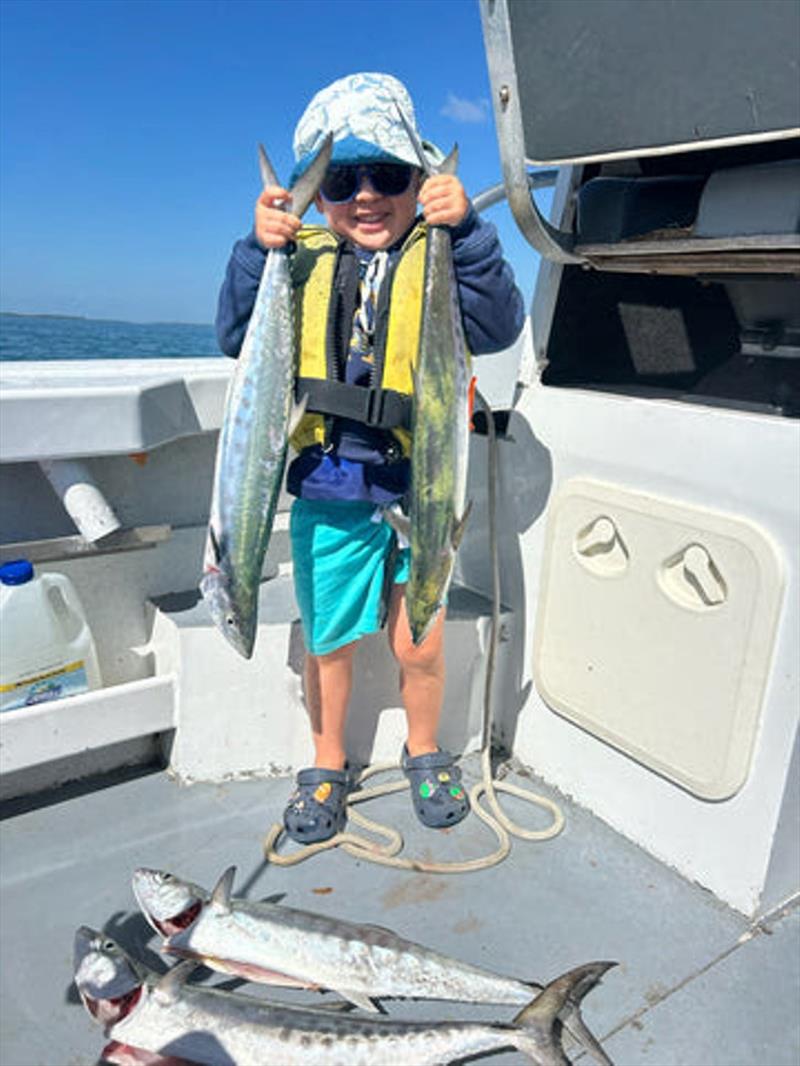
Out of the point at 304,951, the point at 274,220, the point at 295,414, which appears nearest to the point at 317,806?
the point at 304,951

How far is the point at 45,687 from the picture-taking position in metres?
2.36

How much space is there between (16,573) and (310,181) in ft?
4.26

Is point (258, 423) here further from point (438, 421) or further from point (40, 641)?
point (40, 641)

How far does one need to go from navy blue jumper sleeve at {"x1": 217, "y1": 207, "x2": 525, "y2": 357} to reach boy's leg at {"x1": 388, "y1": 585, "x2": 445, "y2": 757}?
0.76m

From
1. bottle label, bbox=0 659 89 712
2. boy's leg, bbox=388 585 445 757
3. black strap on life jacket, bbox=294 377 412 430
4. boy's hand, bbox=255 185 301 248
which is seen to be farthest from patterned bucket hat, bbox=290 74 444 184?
bottle label, bbox=0 659 89 712

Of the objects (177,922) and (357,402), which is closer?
(177,922)

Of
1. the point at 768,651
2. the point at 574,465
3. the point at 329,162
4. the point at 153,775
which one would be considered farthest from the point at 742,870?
the point at 329,162

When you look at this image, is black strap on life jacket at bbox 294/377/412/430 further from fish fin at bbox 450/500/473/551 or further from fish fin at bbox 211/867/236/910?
fish fin at bbox 211/867/236/910

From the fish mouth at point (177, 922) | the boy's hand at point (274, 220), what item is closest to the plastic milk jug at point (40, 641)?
the fish mouth at point (177, 922)

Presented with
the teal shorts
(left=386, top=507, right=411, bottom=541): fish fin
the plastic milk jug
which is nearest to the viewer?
(left=386, top=507, right=411, bottom=541): fish fin

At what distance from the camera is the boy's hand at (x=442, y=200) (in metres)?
1.79

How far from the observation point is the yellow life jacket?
6.58ft

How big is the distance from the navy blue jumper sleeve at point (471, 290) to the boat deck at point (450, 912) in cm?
132

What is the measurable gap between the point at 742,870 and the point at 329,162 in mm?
1900
